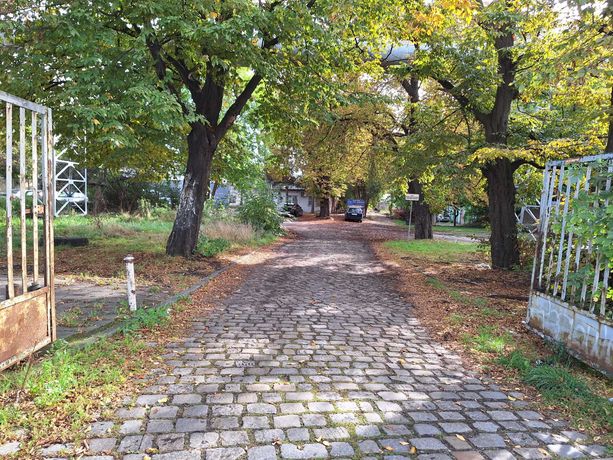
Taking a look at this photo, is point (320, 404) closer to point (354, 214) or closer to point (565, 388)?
point (565, 388)

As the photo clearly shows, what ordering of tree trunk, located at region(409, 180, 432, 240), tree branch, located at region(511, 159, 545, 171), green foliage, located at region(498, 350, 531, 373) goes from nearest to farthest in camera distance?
green foliage, located at region(498, 350, 531, 373), tree branch, located at region(511, 159, 545, 171), tree trunk, located at region(409, 180, 432, 240)

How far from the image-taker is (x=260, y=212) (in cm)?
2255

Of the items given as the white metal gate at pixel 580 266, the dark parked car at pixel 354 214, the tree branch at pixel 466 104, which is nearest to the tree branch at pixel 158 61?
the white metal gate at pixel 580 266

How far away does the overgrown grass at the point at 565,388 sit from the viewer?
3.94 meters

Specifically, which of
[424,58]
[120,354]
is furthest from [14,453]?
[424,58]

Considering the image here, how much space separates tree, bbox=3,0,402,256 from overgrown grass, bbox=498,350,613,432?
22.2ft

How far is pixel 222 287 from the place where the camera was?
373 inches

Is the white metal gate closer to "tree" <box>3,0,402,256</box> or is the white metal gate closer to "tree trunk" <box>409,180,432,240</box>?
"tree" <box>3,0,402,256</box>

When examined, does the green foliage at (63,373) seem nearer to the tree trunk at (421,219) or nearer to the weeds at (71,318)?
the weeds at (71,318)

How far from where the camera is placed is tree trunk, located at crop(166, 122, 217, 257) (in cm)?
1184

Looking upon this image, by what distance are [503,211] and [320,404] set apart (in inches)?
410

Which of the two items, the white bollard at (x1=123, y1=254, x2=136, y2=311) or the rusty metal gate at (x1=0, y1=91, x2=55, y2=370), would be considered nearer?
the rusty metal gate at (x1=0, y1=91, x2=55, y2=370)

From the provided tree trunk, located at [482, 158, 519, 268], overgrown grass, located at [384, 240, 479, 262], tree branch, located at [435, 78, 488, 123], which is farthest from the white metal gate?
overgrown grass, located at [384, 240, 479, 262]

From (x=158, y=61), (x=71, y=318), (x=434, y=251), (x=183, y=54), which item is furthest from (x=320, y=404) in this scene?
(x=434, y=251)
